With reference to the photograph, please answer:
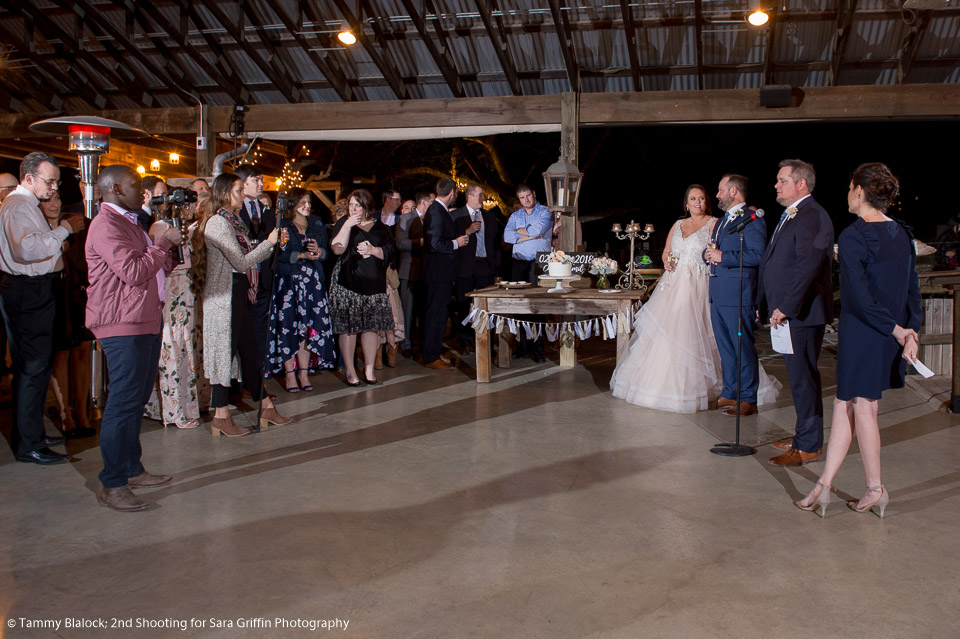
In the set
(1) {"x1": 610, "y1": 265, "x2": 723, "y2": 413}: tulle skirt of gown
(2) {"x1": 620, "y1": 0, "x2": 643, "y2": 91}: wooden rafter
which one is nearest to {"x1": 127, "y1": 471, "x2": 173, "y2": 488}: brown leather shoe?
(1) {"x1": 610, "y1": 265, "x2": 723, "y2": 413}: tulle skirt of gown

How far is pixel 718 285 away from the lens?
214 inches

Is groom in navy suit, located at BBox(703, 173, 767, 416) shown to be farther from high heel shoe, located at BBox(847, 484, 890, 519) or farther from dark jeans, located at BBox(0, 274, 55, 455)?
dark jeans, located at BBox(0, 274, 55, 455)

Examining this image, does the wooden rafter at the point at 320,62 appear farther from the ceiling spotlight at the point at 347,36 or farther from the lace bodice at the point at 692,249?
the lace bodice at the point at 692,249

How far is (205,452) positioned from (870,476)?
3.47 metres

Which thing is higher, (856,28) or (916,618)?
(856,28)

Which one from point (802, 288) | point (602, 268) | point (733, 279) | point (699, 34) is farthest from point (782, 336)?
point (699, 34)

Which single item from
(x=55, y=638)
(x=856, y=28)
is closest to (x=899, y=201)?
(x=856, y=28)

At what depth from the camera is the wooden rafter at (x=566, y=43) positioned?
841 cm

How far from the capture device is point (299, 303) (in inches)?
258

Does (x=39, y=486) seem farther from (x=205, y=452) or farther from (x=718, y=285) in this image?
(x=718, y=285)

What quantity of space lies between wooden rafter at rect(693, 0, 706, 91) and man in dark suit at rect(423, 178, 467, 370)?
3.11 m

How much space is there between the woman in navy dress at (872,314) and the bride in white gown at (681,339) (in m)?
2.19

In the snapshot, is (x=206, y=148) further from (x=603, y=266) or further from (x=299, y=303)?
(x=603, y=266)

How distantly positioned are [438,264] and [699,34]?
12.2ft
